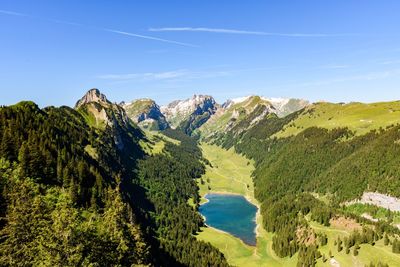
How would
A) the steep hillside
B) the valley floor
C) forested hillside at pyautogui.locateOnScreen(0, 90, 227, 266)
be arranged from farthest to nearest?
the valley floor < forested hillside at pyautogui.locateOnScreen(0, 90, 227, 266) < the steep hillside

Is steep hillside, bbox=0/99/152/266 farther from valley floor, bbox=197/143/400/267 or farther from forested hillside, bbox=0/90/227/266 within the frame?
valley floor, bbox=197/143/400/267

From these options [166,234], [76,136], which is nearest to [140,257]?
[166,234]

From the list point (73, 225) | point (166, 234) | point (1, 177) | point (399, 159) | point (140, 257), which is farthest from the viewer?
point (399, 159)

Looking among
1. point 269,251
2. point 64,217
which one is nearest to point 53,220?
point 64,217

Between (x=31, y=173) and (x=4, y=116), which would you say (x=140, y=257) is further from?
(x=4, y=116)

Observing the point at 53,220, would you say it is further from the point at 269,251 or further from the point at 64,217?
the point at 269,251

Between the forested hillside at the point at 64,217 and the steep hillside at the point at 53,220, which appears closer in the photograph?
the steep hillside at the point at 53,220

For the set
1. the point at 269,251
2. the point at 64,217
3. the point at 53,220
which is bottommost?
the point at 269,251

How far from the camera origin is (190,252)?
15025 centimetres

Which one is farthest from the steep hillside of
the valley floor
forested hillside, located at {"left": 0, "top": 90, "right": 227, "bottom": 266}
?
the valley floor

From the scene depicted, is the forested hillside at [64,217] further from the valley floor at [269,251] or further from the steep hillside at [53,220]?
the valley floor at [269,251]

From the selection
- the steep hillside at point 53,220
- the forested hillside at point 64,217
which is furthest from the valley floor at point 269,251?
the steep hillside at point 53,220

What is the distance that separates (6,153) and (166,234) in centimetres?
9951

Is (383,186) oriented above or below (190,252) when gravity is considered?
above
